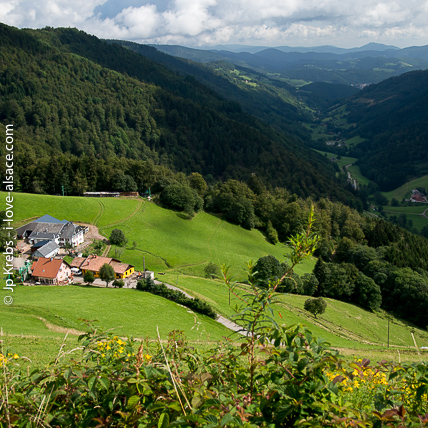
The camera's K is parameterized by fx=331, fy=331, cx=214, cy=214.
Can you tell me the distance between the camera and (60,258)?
53156mm

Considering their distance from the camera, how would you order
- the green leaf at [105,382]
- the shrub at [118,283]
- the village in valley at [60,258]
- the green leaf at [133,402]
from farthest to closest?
the shrub at [118,283]
the village in valley at [60,258]
the green leaf at [105,382]
the green leaf at [133,402]

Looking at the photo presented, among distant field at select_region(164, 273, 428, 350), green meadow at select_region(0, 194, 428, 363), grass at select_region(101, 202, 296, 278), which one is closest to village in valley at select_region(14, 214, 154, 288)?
green meadow at select_region(0, 194, 428, 363)

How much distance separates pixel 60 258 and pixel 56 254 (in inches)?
183

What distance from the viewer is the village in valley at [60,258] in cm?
4684

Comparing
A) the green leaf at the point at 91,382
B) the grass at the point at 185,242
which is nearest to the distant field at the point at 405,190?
the grass at the point at 185,242

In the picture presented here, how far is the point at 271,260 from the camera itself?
2296 inches

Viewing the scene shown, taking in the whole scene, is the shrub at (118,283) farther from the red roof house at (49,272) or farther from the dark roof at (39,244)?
the dark roof at (39,244)

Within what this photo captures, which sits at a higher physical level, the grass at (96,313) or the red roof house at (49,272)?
the grass at (96,313)

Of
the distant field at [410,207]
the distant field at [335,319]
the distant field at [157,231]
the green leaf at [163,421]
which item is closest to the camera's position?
the green leaf at [163,421]

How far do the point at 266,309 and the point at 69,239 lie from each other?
62361 millimetres

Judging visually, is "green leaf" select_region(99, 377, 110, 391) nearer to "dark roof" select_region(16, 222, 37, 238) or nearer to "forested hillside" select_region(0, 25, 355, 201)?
"dark roof" select_region(16, 222, 37, 238)

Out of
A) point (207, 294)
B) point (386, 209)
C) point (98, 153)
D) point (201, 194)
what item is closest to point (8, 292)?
point (207, 294)

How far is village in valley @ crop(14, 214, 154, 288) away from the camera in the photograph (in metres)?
46.8

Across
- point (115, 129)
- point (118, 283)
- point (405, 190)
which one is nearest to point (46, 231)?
point (118, 283)
